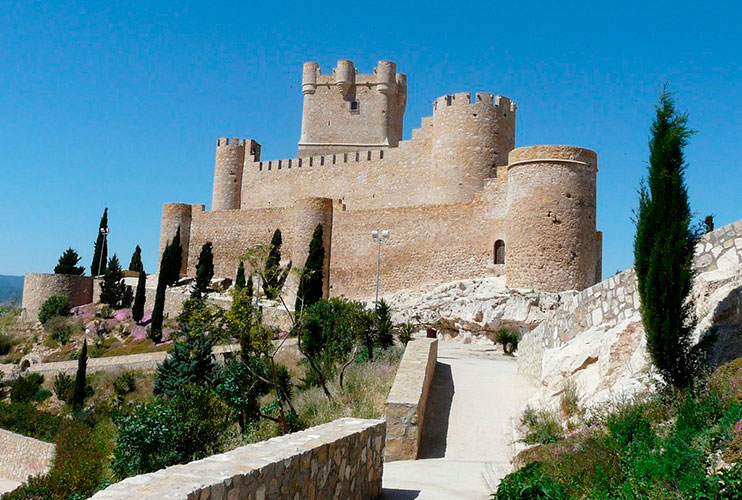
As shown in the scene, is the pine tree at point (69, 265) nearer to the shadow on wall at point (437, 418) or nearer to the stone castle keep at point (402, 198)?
the stone castle keep at point (402, 198)

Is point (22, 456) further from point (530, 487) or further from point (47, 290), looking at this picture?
point (47, 290)

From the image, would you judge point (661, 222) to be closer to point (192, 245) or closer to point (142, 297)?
point (142, 297)

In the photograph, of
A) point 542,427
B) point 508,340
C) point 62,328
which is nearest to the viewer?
point 542,427

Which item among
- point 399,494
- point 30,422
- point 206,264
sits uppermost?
point 206,264

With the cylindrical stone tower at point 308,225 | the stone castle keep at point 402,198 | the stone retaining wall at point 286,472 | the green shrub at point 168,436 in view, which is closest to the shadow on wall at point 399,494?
the stone retaining wall at point 286,472

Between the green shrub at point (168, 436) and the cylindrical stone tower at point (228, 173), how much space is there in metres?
31.1

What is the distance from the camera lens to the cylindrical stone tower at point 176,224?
1521 inches

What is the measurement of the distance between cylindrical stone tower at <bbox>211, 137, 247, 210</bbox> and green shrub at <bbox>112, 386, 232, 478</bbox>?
31136mm

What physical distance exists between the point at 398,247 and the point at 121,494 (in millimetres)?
25592

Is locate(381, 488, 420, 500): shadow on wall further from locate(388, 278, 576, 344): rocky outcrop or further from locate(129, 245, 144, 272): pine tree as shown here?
locate(129, 245, 144, 272): pine tree

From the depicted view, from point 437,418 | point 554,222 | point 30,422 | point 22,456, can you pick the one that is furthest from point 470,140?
point 437,418

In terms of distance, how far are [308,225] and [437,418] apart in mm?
21648

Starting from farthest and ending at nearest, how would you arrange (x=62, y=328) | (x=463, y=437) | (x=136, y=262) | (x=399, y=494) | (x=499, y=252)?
1. (x=136, y=262)
2. (x=62, y=328)
3. (x=499, y=252)
4. (x=463, y=437)
5. (x=399, y=494)

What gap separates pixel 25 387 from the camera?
27.7m
